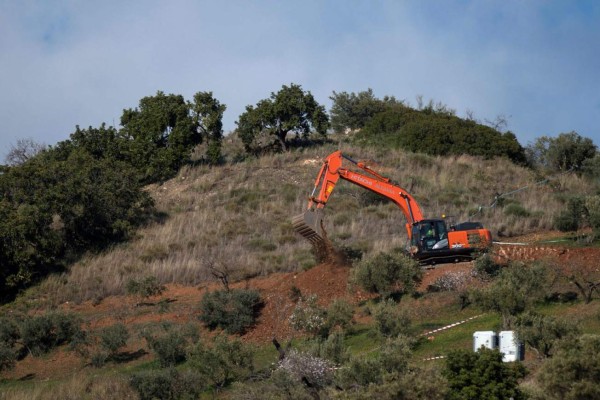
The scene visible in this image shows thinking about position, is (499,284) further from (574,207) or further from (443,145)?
(443,145)

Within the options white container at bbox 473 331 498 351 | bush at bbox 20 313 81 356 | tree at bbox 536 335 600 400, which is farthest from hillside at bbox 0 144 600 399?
tree at bbox 536 335 600 400

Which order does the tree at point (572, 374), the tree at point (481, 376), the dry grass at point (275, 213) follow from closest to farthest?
the tree at point (572, 374), the tree at point (481, 376), the dry grass at point (275, 213)

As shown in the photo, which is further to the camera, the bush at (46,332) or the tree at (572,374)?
the bush at (46,332)

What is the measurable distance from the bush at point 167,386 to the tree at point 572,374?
8.17m

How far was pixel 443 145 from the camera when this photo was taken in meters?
56.7

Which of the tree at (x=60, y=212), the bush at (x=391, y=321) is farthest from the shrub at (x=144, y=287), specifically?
the bush at (x=391, y=321)

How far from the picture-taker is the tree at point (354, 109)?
70.5 metres

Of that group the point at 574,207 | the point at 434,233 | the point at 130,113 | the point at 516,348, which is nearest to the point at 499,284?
the point at 516,348

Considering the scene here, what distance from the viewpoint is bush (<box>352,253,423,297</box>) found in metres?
28.2

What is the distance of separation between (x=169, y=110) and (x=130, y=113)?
4635 mm

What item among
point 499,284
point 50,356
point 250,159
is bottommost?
point 50,356

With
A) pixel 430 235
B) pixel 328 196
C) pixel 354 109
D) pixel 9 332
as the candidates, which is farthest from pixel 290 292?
pixel 354 109

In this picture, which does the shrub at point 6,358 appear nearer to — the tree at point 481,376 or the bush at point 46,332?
the bush at point 46,332

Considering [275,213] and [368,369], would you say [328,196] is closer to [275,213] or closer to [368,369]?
[275,213]
